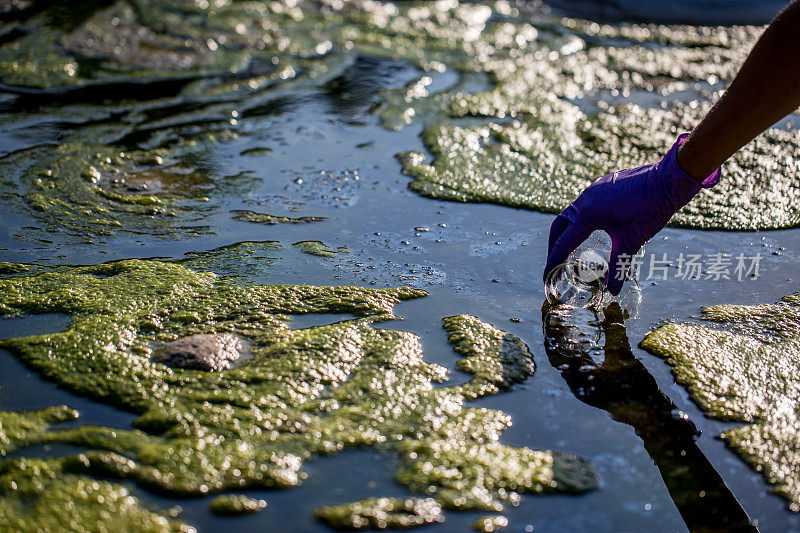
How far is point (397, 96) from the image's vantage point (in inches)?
172

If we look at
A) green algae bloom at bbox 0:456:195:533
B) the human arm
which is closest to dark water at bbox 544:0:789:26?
the human arm

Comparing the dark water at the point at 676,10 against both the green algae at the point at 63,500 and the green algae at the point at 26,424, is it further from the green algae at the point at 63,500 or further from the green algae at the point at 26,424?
the green algae at the point at 63,500

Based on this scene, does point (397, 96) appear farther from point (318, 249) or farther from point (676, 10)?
point (676, 10)

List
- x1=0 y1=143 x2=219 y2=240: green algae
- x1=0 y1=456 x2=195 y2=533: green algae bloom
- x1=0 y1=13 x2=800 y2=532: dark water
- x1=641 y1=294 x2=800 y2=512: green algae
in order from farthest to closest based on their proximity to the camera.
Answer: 1. x1=0 y1=143 x2=219 y2=240: green algae
2. x1=641 y1=294 x2=800 y2=512: green algae
3. x1=0 y1=13 x2=800 y2=532: dark water
4. x1=0 y1=456 x2=195 y2=533: green algae bloom

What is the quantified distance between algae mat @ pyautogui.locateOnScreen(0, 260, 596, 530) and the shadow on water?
0.16 meters

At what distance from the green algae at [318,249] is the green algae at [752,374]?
1.11 metres

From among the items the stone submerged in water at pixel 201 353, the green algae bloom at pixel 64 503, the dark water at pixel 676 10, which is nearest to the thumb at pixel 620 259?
the stone submerged in water at pixel 201 353

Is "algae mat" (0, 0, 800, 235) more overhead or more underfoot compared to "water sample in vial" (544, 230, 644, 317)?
more overhead

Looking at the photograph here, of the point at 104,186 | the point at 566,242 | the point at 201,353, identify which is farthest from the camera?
the point at 104,186

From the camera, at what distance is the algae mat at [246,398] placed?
1.74m

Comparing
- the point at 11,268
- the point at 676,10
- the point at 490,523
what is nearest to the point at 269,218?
the point at 11,268

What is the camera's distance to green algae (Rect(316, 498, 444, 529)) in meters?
1.64

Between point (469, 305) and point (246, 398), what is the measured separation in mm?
807

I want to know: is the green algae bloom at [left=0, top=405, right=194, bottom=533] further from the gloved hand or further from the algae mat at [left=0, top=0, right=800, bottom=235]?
the gloved hand
